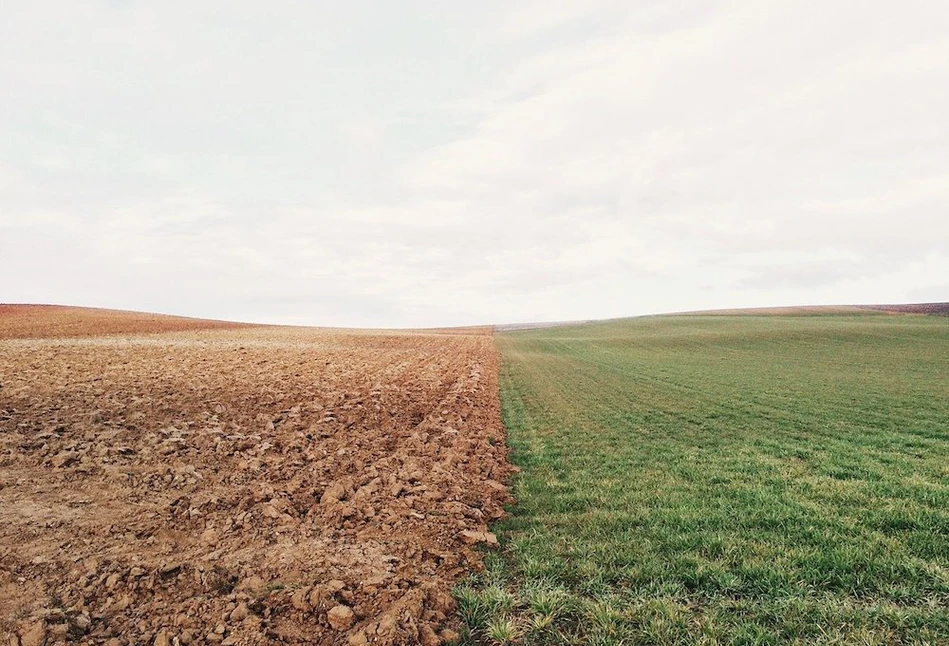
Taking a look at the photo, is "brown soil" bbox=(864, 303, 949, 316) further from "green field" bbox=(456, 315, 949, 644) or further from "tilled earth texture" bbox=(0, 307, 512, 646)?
"tilled earth texture" bbox=(0, 307, 512, 646)

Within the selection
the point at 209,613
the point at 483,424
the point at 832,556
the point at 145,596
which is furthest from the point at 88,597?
the point at 483,424

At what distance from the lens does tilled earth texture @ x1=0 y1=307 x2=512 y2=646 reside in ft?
16.4

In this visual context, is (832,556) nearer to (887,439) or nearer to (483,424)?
(887,439)

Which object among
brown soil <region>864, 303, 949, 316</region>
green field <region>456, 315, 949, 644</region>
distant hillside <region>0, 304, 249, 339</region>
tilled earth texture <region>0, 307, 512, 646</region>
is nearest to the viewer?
green field <region>456, 315, 949, 644</region>

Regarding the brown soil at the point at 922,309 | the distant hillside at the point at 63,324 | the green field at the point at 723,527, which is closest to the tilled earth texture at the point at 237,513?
the green field at the point at 723,527

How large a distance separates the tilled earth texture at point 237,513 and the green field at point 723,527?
901mm

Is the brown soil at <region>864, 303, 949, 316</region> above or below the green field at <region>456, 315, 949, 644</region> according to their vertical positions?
above

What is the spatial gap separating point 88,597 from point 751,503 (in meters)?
8.70

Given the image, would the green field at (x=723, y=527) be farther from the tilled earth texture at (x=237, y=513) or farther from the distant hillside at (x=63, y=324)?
the distant hillside at (x=63, y=324)

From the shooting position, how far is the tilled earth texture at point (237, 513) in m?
4.99

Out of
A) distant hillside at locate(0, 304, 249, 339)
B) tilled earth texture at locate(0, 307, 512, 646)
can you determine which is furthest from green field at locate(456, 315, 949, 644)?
distant hillside at locate(0, 304, 249, 339)

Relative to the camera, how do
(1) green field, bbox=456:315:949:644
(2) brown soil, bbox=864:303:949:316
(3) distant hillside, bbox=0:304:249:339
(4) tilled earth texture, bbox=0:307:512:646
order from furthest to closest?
(2) brown soil, bbox=864:303:949:316 → (3) distant hillside, bbox=0:304:249:339 → (4) tilled earth texture, bbox=0:307:512:646 → (1) green field, bbox=456:315:949:644

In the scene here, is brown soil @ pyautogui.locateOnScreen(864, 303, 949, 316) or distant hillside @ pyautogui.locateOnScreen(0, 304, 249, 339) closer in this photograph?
distant hillside @ pyautogui.locateOnScreen(0, 304, 249, 339)

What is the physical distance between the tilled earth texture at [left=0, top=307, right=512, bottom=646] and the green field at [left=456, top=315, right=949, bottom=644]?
2.96 ft
